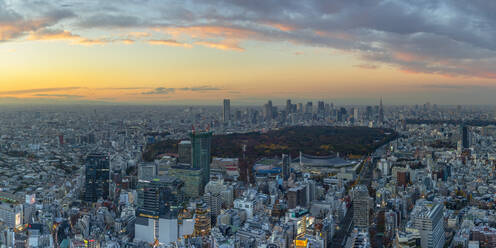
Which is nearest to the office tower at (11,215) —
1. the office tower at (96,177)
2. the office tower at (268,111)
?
the office tower at (96,177)

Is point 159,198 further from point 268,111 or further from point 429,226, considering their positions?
point 268,111

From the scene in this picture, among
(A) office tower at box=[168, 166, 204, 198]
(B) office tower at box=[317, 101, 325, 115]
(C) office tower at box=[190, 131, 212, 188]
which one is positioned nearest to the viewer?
(A) office tower at box=[168, 166, 204, 198]

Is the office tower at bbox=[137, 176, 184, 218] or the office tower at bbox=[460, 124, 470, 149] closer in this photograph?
the office tower at bbox=[137, 176, 184, 218]

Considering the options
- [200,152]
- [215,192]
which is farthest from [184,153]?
[215,192]

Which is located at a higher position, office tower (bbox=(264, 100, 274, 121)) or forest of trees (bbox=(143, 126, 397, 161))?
office tower (bbox=(264, 100, 274, 121))

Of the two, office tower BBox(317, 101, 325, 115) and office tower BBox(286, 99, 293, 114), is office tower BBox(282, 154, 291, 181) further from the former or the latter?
office tower BBox(317, 101, 325, 115)

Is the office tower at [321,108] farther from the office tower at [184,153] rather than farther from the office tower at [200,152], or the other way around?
the office tower at [200,152]

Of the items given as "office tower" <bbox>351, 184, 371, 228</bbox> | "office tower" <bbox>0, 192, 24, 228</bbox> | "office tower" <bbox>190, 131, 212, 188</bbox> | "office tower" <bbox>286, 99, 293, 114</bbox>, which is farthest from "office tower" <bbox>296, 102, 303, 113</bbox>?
"office tower" <bbox>0, 192, 24, 228</bbox>
